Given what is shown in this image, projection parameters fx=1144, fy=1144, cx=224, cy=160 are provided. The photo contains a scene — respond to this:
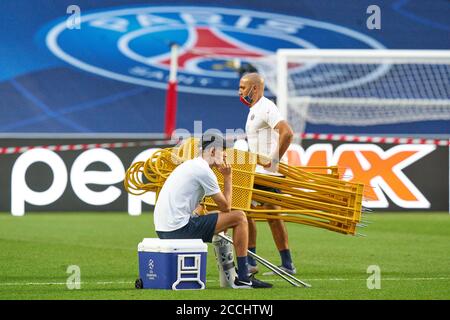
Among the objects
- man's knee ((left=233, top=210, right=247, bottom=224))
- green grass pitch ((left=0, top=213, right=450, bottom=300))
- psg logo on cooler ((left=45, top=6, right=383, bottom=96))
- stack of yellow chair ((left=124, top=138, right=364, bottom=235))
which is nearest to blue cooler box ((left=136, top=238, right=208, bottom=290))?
green grass pitch ((left=0, top=213, right=450, bottom=300))

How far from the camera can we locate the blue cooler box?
10.5 m

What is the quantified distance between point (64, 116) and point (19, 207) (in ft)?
24.9

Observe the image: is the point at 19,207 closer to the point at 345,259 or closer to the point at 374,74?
the point at 345,259

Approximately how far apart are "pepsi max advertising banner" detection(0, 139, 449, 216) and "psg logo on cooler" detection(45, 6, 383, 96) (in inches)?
331

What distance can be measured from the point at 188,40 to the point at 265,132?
19208mm

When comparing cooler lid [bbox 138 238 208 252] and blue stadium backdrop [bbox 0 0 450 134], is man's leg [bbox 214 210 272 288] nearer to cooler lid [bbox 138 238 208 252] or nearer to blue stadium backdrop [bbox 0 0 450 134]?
cooler lid [bbox 138 238 208 252]

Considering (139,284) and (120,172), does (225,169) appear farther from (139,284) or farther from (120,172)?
(120,172)

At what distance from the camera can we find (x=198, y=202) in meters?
11.0

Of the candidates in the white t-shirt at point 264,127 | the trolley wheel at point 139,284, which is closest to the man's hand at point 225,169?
the trolley wheel at point 139,284

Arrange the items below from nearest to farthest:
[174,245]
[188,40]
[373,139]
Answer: [174,245] → [373,139] → [188,40]

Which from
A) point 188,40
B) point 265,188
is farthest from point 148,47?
point 265,188

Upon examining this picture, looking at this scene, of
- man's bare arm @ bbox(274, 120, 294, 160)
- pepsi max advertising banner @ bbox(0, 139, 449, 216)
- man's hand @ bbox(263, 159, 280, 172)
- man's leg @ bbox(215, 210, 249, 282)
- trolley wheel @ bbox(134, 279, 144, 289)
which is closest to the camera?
trolley wheel @ bbox(134, 279, 144, 289)

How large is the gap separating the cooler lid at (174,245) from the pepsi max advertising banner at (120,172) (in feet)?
38.3
